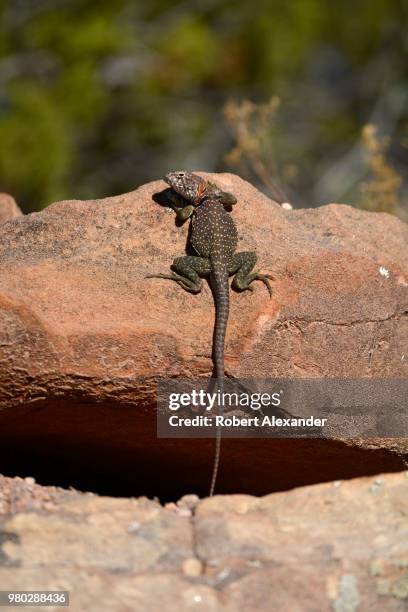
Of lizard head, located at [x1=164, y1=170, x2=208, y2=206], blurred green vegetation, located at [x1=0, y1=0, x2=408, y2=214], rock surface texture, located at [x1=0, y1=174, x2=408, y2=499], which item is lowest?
rock surface texture, located at [x1=0, y1=174, x2=408, y2=499]

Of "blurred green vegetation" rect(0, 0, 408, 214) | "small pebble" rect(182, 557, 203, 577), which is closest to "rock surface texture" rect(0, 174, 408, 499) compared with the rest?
"small pebble" rect(182, 557, 203, 577)

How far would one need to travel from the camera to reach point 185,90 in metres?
13.8

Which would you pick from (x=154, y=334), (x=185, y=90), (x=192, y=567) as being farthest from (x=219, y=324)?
(x=185, y=90)

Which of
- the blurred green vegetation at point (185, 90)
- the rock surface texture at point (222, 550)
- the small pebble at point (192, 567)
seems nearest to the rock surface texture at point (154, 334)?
the rock surface texture at point (222, 550)

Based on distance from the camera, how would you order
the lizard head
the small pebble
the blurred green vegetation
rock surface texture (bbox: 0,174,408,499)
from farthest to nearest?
the blurred green vegetation → the lizard head → rock surface texture (bbox: 0,174,408,499) → the small pebble

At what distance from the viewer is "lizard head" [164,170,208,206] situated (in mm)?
5488

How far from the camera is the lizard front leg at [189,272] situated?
500cm

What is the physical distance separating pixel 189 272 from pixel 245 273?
12.3 inches

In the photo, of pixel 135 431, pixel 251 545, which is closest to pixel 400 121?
pixel 135 431

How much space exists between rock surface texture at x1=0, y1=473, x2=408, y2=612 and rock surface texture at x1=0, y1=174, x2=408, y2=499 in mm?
721

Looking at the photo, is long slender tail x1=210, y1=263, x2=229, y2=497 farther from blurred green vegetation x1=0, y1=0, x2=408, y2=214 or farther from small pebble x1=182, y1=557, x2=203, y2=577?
blurred green vegetation x1=0, y1=0, x2=408, y2=214

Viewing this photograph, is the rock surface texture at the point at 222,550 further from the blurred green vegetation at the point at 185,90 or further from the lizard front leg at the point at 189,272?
the blurred green vegetation at the point at 185,90

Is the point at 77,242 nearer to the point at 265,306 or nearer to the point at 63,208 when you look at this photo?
the point at 63,208

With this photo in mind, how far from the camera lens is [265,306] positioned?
4898 millimetres
